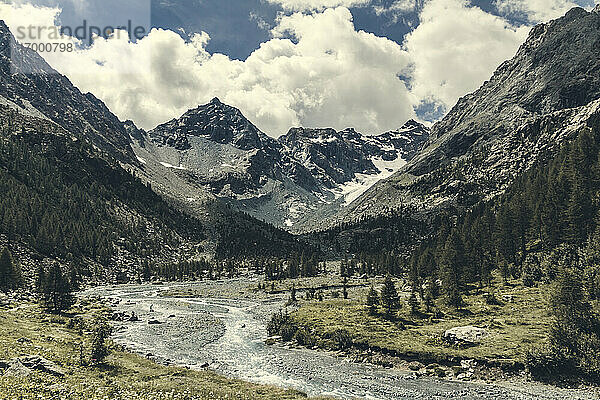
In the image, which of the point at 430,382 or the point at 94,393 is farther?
the point at 430,382

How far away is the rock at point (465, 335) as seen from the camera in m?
46.8

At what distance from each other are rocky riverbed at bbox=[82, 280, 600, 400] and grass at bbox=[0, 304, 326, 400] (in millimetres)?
5075

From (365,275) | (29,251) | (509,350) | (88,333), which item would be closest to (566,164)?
(509,350)

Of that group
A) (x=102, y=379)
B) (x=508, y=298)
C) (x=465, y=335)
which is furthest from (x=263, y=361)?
(x=508, y=298)

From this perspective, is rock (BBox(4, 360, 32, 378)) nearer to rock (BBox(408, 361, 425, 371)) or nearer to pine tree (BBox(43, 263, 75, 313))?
rock (BBox(408, 361, 425, 371))

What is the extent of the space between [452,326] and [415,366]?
14.3m

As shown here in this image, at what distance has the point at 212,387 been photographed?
109 ft

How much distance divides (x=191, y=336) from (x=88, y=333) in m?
14.8

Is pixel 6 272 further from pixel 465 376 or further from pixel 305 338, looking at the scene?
pixel 465 376

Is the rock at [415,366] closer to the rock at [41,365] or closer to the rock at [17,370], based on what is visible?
the rock at [41,365]

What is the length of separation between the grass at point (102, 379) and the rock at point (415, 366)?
52.2 ft

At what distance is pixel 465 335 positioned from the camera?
47.9 meters

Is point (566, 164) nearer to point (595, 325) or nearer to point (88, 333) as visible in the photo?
point (595, 325)

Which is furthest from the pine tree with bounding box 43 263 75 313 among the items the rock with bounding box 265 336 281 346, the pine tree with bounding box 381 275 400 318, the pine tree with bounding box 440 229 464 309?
the pine tree with bounding box 440 229 464 309
